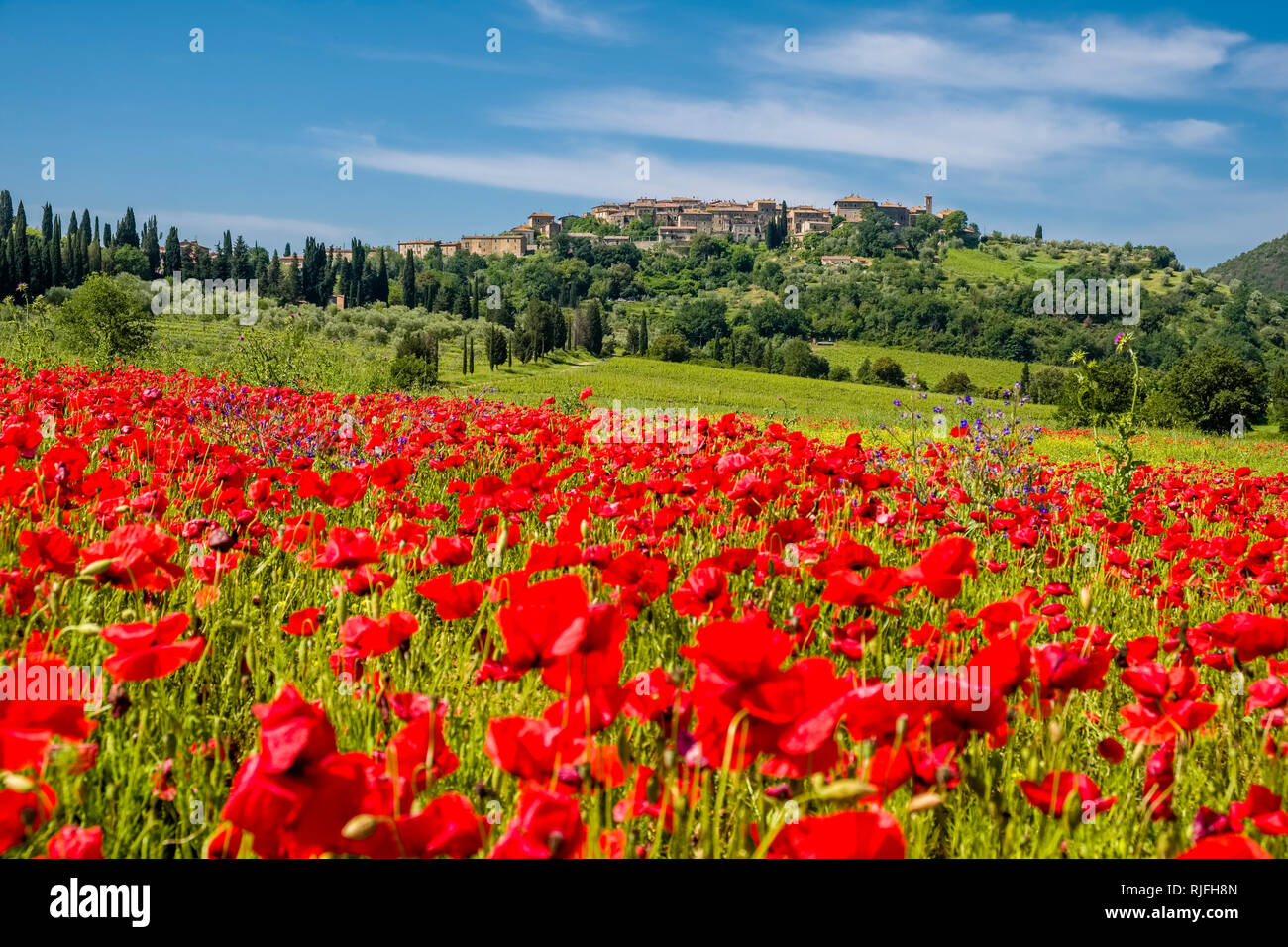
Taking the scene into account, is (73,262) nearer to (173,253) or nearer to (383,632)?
(173,253)

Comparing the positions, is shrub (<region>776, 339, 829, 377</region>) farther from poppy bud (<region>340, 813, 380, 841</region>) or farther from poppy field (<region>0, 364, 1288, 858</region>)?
poppy bud (<region>340, 813, 380, 841</region>)

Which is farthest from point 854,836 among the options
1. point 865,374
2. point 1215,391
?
point 865,374

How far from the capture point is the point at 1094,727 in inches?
86.2

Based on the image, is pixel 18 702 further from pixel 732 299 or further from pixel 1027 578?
→ pixel 732 299

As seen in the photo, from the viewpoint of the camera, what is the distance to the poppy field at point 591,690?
816 mm

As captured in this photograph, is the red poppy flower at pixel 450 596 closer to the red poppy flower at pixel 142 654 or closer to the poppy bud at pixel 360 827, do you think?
the red poppy flower at pixel 142 654

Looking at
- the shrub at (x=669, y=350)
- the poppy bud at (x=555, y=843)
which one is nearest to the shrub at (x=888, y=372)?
the shrub at (x=669, y=350)

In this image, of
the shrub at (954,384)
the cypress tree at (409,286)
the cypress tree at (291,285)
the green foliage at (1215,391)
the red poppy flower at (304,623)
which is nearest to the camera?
the red poppy flower at (304,623)

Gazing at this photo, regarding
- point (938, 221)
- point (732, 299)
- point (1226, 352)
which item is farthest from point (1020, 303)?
point (1226, 352)

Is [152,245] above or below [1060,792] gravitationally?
above
